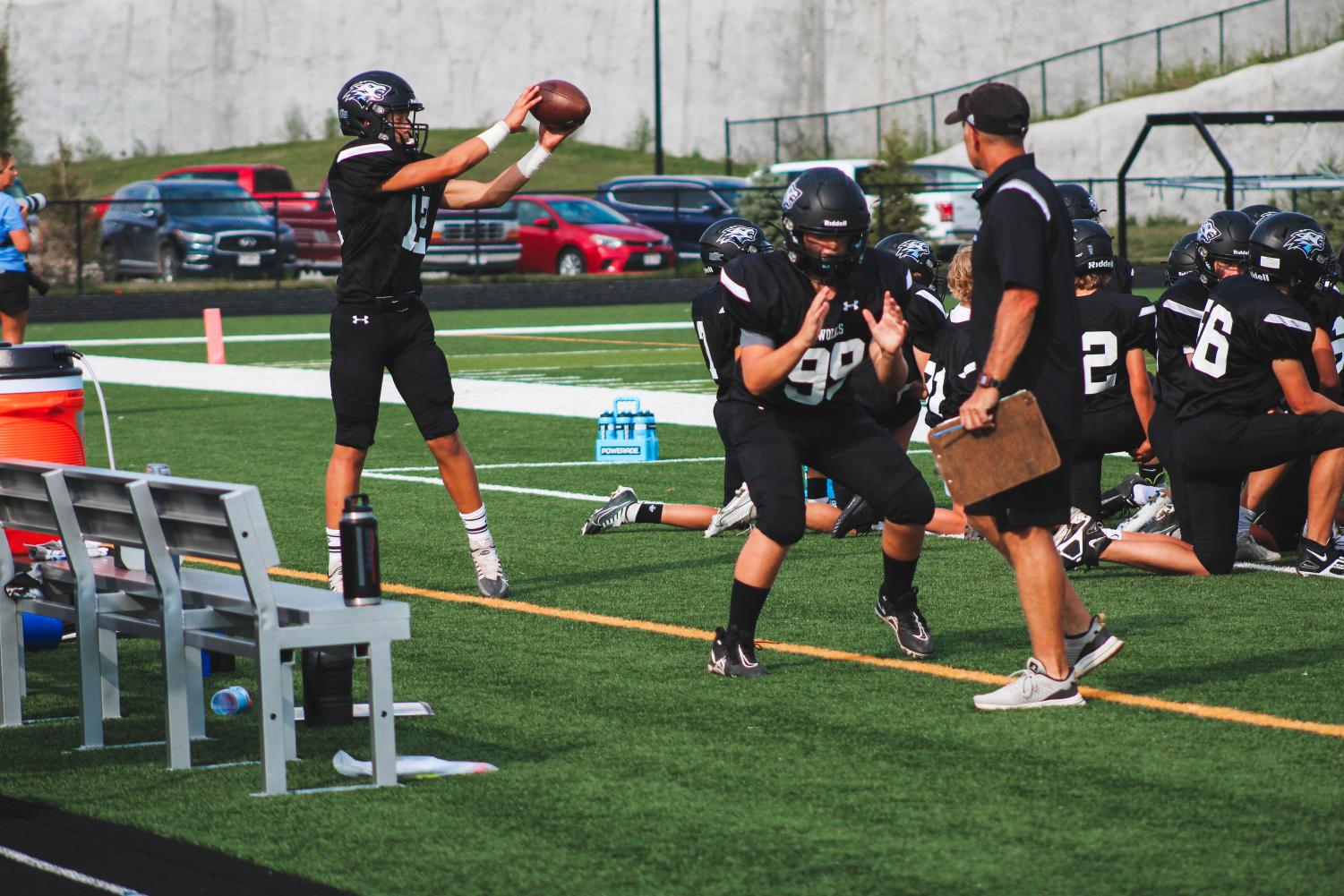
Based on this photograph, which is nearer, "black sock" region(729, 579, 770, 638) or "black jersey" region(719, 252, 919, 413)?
"black jersey" region(719, 252, 919, 413)

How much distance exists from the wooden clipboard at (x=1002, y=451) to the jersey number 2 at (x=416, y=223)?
273 cm

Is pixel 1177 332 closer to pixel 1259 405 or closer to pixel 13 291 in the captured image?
pixel 1259 405

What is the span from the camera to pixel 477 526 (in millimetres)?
8039

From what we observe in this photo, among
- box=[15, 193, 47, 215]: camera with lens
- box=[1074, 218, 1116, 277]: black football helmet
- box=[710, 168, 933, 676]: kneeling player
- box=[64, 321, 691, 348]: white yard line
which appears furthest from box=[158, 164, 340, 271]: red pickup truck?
box=[710, 168, 933, 676]: kneeling player

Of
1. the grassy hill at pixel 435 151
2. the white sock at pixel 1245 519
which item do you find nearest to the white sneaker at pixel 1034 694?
the white sock at pixel 1245 519

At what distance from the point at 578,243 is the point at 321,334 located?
875cm

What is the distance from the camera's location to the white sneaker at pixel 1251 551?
28.2 feet

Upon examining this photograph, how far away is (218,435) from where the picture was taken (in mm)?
14367

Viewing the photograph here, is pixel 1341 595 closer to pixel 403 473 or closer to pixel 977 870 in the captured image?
pixel 977 870

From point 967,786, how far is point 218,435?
10149 millimetres

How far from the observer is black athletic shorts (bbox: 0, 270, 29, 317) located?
51.8 feet

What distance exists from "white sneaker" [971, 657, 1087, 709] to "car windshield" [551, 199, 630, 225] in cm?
2949

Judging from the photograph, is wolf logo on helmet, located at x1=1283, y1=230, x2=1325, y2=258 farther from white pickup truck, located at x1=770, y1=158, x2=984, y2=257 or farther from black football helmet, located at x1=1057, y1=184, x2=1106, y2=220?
white pickup truck, located at x1=770, y1=158, x2=984, y2=257

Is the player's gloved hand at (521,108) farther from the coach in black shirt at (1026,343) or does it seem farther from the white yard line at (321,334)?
the white yard line at (321,334)
